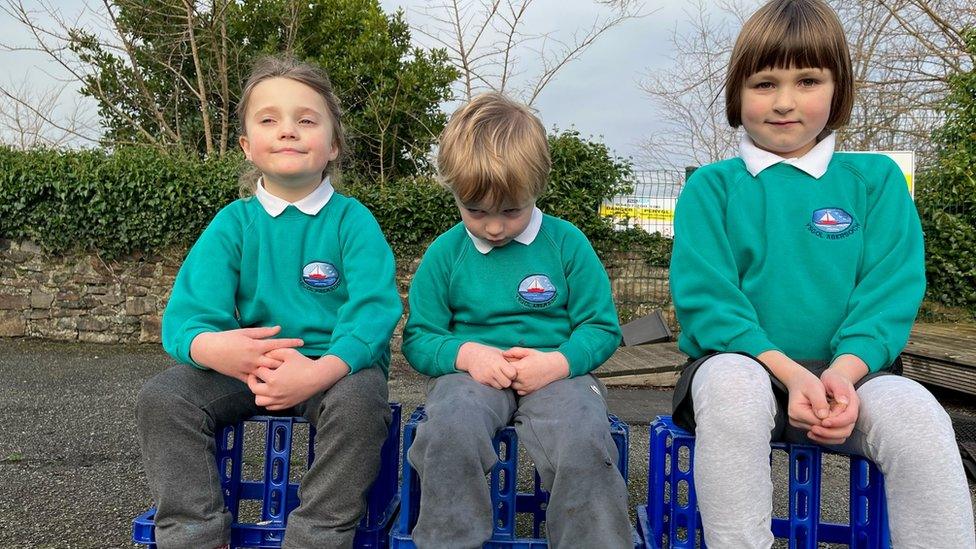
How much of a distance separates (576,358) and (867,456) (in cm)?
70

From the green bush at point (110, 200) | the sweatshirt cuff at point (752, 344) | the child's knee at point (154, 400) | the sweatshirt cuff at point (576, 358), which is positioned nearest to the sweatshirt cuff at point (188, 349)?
the child's knee at point (154, 400)

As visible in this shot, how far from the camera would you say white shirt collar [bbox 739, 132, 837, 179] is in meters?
1.95

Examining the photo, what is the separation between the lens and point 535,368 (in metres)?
1.86

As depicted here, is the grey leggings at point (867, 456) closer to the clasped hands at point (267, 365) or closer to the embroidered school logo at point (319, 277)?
the clasped hands at point (267, 365)

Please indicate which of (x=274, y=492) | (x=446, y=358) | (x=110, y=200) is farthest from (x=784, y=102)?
(x=110, y=200)

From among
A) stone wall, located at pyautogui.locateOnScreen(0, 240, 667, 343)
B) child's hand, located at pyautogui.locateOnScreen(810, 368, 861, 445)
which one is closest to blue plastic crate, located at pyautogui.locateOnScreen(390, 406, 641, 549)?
child's hand, located at pyautogui.locateOnScreen(810, 368, 861, 445)

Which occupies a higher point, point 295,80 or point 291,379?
point 295,80

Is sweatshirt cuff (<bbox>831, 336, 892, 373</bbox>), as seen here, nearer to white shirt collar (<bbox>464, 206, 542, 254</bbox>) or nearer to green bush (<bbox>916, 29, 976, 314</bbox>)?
white shirt collar (<bbox>464, 206, 542, 254</bbox>)

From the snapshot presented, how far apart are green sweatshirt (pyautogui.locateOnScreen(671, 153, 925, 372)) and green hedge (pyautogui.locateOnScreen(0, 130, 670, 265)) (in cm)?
493

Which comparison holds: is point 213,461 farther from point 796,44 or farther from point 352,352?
point 796,44

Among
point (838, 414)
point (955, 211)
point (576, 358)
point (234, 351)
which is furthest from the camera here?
point (955, 211)

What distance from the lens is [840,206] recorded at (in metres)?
1.90

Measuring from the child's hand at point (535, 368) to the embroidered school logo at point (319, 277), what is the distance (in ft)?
1.82

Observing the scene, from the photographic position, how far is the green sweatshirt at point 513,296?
2078 millimetres
